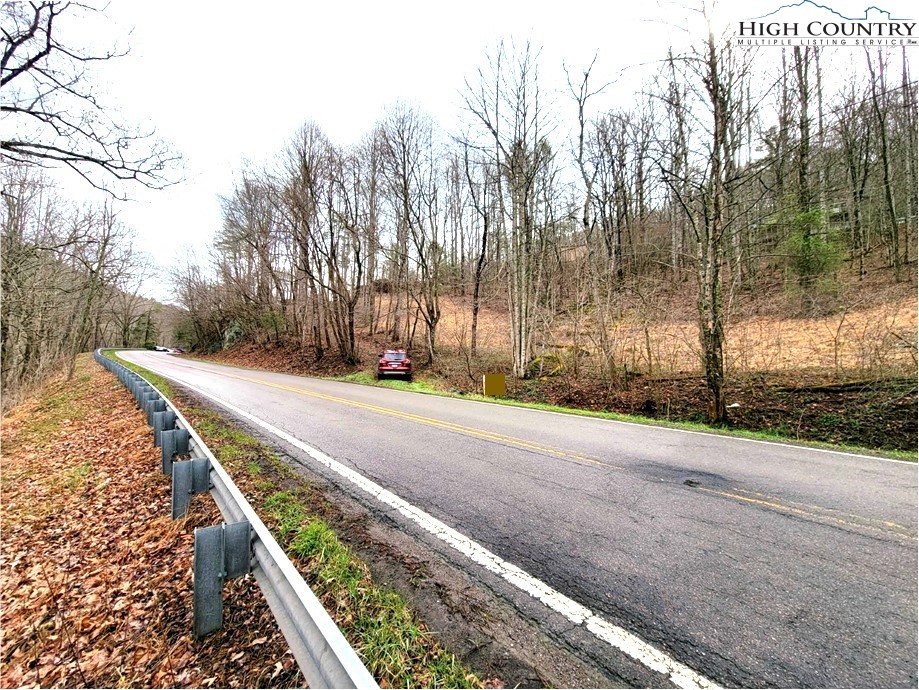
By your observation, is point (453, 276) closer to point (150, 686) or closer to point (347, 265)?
point (347, 265)

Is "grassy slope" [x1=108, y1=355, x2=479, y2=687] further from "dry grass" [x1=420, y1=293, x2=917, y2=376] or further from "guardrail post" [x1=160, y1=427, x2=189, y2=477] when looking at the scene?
"dry grass" [x1=420, y1=293, x2=917, y2=376]

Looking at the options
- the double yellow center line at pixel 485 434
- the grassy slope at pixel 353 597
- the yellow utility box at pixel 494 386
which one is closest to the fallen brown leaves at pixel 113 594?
the grassy slope at pixel 353 597

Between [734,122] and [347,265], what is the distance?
70.4 feet

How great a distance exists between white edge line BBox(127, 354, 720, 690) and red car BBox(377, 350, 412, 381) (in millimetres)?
13400

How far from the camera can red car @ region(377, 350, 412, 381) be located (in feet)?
58.8

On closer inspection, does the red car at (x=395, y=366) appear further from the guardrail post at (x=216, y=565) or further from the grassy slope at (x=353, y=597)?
the guardrail post at (x=216, y=565)

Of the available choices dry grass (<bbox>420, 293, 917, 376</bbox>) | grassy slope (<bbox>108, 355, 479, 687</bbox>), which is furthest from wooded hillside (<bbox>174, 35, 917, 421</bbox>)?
grassy slope (<bbox>108, 355, 479, 687</bbox>)

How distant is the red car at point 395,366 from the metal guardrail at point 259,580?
14.1m

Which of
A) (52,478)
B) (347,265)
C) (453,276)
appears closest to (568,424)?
(52,478)

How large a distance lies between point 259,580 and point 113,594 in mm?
1646

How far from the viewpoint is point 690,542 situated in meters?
3.15

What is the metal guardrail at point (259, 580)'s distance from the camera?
154 centimetres

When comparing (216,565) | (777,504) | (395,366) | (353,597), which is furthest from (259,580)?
(395,366)

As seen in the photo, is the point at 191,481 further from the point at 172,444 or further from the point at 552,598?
the point at 552,598
